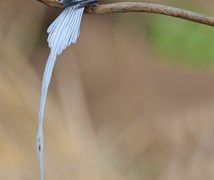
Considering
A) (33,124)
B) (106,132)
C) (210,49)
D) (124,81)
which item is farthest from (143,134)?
(210,49)

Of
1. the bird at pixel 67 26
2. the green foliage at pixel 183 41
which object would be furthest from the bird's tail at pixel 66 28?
the green foliage at pixel 183 41

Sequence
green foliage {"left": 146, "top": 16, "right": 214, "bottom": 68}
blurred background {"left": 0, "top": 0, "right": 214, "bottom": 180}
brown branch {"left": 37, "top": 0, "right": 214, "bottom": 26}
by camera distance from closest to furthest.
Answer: brown branch {"left": 37, "top": 0, "right": 214, "bottom": 26} → green foliage {"left": 146, "top": 16, "right": 214, "bottom": 68} → blurred background {"left": 0, "top": 0, "right": 214, "bottom": 180}

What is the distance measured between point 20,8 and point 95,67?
1.36ft

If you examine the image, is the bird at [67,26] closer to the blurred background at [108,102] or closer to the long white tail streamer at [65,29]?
the long white tail streamer at [65,29]

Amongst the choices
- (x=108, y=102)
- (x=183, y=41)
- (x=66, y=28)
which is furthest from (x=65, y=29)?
(x=108, y=102)

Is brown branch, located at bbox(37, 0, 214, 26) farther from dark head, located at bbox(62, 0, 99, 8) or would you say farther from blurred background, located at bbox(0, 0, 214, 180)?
blurred background, located at bbox(0, 0, 214, 180)

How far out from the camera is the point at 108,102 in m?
2.00

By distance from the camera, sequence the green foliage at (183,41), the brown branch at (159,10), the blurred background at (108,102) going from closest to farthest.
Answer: the brown branch at (159,10)
the green foliage at (183,41)
the blurred background at (108,102)

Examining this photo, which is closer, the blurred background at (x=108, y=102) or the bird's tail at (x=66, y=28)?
the bird's tail at (x=66, y=28)

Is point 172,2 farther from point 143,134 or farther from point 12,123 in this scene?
point 12,123

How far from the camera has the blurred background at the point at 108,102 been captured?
1.58m

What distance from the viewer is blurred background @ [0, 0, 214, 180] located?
1.58 meters

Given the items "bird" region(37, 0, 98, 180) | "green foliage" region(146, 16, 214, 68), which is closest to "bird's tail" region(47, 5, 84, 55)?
"bird" region(37, 0, 98, 180)

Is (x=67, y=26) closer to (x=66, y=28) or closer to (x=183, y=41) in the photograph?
(x=66, y=28)
